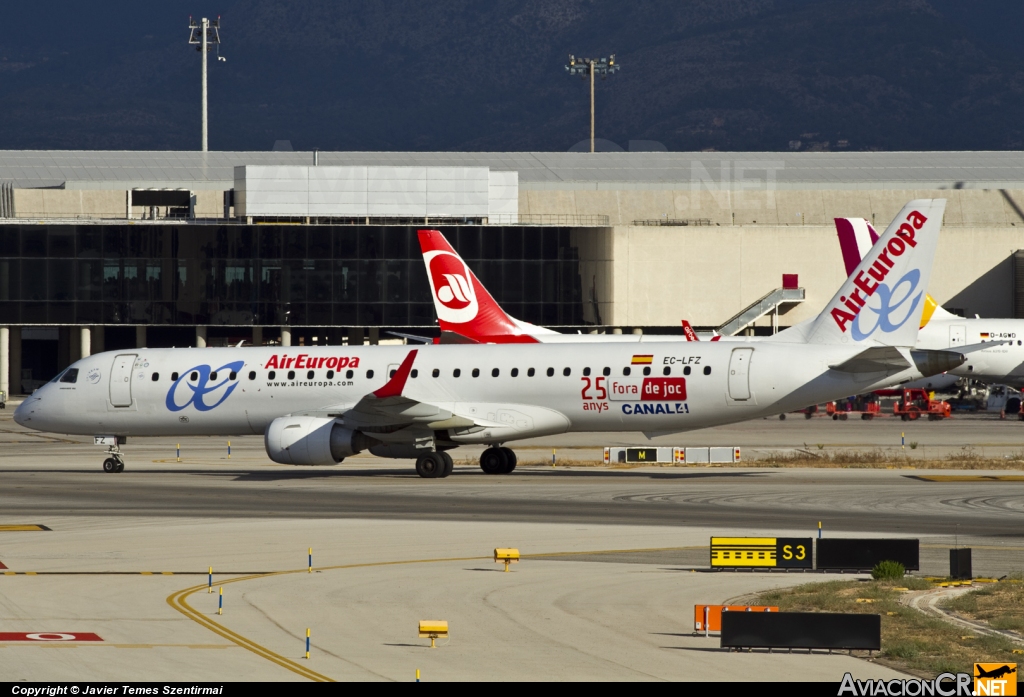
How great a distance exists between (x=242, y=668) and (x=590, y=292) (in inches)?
3271

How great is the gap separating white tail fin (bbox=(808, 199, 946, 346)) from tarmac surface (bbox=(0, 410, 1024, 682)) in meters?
4.23

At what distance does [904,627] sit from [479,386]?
78.0ft

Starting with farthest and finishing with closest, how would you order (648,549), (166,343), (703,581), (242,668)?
(166,343) → (648,549) → (703,581) → (242,668)

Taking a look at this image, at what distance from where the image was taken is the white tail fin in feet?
131

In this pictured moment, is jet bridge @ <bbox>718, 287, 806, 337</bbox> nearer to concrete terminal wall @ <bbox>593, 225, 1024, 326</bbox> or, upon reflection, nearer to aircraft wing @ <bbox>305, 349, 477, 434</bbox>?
concrete terminal wall @ <bbox>593, 225, 1024, 326</bbox>

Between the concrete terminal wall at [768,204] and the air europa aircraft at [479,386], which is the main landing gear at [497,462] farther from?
the concrete terminal wall at [768,204]

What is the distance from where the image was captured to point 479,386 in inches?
1661

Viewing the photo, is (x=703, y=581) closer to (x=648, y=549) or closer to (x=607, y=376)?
(x=648, y=549)

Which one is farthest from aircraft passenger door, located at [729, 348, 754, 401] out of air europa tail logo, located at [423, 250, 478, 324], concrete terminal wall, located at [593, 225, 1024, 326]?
concrete terminal wall, located at [593, 225, 1024, 326]

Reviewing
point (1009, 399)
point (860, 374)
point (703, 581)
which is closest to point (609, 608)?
point (703, 581)

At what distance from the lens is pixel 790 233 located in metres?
101

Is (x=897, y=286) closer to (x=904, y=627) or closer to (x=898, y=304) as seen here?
(x=898, y=304)

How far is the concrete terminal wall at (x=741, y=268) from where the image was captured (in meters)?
99.7

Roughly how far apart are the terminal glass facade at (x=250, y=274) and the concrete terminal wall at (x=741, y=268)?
17.1 ft
